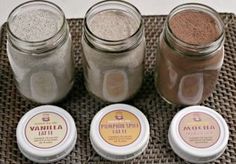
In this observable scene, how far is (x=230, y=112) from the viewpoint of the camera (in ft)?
2.89

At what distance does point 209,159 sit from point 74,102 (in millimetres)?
235

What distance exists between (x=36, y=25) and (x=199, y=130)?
29 centimetres

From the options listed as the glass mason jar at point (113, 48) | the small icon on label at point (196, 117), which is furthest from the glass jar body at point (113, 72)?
the small icon on label at point (196, 117)

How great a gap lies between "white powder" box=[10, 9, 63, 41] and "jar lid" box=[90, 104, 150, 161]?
0.15m

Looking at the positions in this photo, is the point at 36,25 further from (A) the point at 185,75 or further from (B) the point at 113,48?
(A) the point at 185,75

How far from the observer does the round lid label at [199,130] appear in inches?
32.3

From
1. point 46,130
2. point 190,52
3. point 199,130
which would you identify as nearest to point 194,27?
point 190,52

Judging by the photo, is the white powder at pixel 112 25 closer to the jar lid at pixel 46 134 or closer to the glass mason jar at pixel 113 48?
the glass mason jar at pixel 113 48

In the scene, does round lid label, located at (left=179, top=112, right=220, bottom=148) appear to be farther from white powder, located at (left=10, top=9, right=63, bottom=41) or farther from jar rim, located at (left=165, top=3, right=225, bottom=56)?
white powder, located at (left=10, top=9, right=63, bottom=41)

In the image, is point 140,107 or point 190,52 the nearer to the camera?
point 190,52

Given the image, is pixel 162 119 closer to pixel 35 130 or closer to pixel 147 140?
pixel 147 140

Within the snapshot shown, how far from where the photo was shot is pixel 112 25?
0.82 meters

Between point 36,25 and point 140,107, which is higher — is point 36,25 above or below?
above

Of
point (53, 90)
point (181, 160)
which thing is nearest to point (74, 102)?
point (53, 90)
